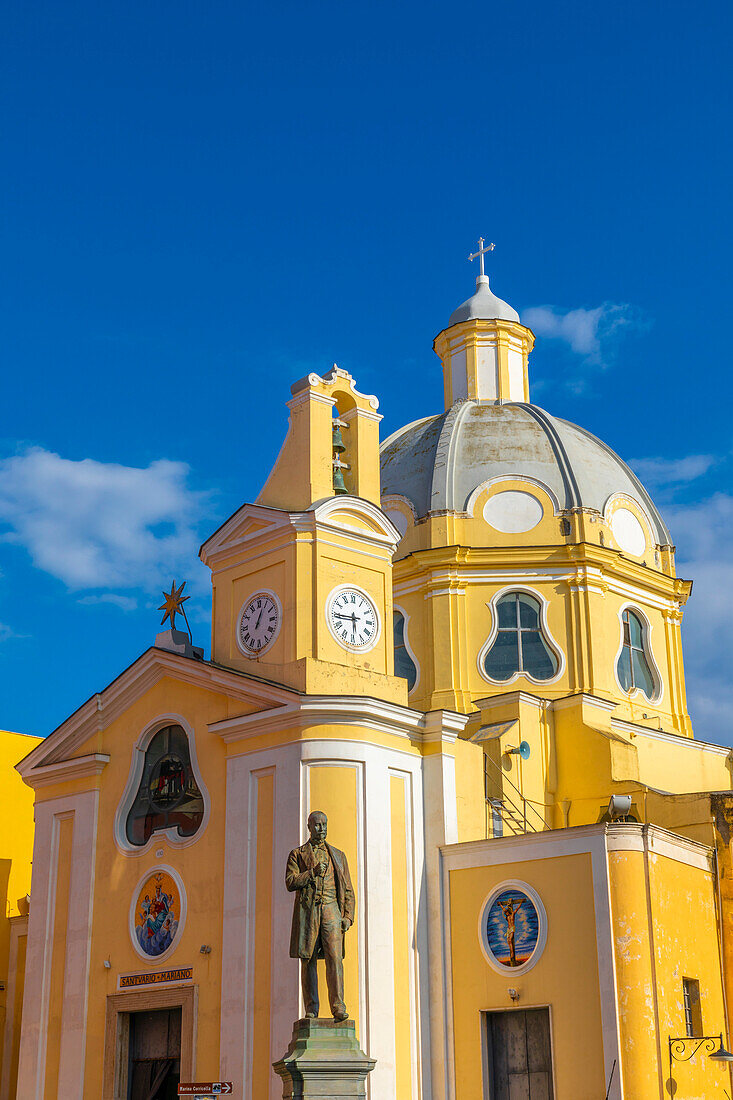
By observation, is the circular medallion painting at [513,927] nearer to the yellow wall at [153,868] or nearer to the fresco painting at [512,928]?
the fresco painting at [512,928]

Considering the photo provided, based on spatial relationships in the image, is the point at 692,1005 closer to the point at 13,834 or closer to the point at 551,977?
Result: the point at 551,977

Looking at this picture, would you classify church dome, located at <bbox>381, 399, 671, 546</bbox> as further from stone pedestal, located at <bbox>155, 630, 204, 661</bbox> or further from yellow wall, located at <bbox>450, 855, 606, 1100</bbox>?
yellow wall, located at <bbox>450, 855, 606, 1100</bbox>

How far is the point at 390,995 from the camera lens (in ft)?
75.9

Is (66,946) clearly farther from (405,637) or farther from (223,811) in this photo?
(405,637)

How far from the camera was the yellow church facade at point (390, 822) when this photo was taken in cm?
2273

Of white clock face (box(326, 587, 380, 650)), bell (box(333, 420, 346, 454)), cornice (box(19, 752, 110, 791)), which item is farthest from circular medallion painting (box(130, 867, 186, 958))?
bell (box(333, 420, 346, 454))

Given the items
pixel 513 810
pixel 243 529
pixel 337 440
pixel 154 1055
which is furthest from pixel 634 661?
pixel 154 1055

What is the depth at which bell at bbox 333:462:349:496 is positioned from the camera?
2728 cm

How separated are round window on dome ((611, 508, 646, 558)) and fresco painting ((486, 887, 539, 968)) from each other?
11831mm

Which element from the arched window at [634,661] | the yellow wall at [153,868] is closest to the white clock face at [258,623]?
the yellow wall at [153,868]

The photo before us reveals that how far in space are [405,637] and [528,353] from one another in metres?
10.1

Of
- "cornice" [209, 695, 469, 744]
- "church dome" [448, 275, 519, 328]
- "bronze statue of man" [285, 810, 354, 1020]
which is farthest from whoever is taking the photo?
"church dome" [448, 275, 519, 328]

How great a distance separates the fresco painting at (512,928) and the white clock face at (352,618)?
5146 mm

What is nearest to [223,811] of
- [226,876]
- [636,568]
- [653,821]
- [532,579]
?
[226,876]
